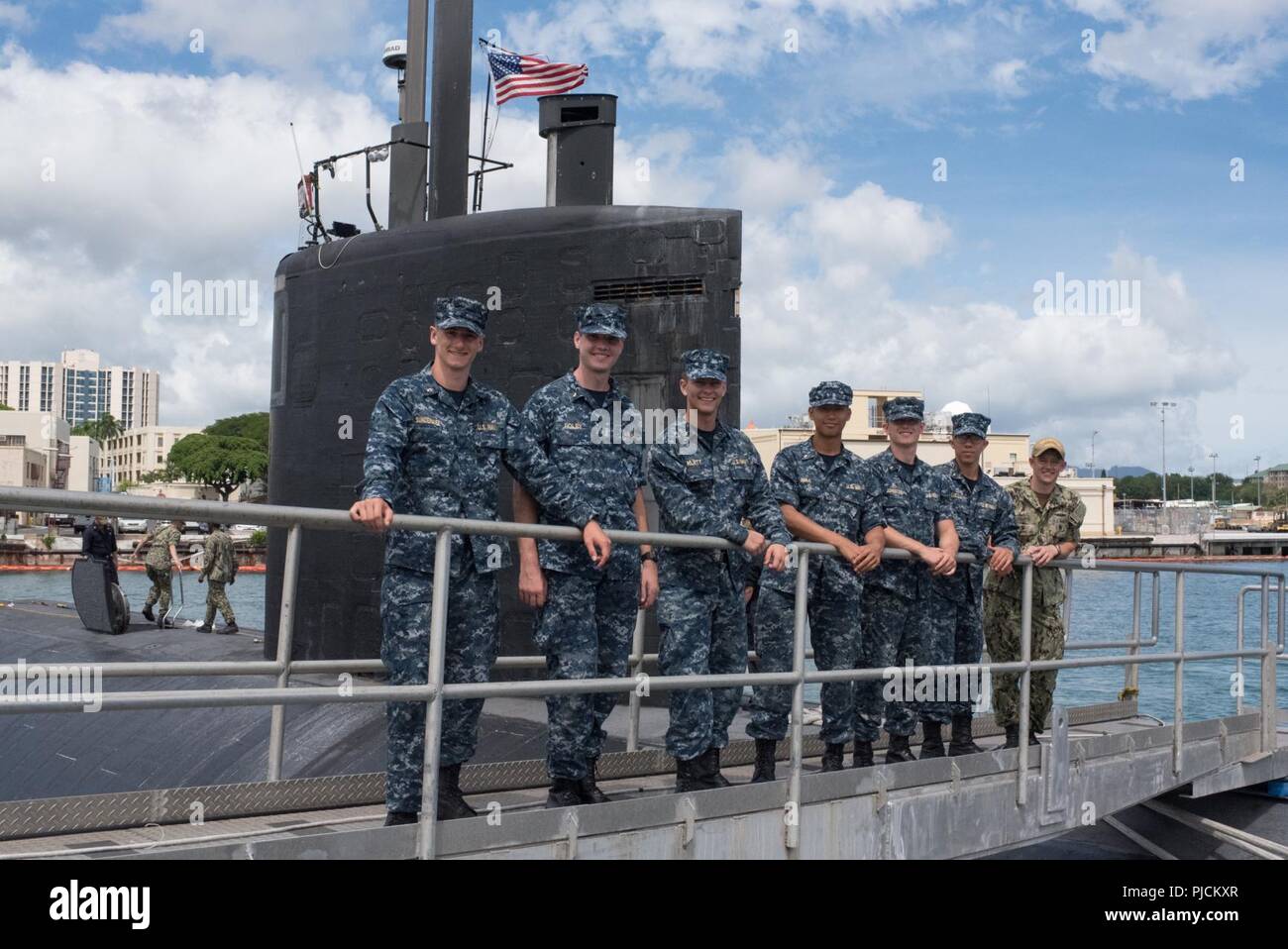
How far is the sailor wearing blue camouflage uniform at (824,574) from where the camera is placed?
6.05 metres

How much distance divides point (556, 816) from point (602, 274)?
4.72 meters

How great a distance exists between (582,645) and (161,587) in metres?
12.0

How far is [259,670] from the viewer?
185 inches

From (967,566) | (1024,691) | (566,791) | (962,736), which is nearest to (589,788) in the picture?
(566,791)

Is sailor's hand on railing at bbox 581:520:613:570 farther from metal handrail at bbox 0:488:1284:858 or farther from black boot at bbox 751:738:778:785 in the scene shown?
black boot at bbox 751:738:778:785

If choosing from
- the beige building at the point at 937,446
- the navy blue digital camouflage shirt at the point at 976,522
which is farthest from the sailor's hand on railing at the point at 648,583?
the beige building at the point at 937,446

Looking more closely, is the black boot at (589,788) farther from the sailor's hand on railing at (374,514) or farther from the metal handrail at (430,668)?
the sailor's hand on railing at (374,514)

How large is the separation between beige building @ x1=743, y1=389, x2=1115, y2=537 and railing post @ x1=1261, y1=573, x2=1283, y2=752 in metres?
42.1

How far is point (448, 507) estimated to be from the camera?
483 centimetres

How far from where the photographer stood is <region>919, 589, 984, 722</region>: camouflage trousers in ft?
22.9

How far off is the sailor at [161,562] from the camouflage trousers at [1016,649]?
1002cm

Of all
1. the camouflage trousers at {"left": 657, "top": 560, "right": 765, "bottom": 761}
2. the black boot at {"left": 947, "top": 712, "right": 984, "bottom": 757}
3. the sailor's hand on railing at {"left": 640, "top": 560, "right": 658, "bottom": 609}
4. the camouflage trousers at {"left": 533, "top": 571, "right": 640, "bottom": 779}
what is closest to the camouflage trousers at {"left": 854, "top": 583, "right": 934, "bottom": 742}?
the black boot at {"left": 947, "top": 712, "right": 984, "bottom": 757}

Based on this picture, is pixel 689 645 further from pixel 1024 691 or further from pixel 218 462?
pixel 218 462
